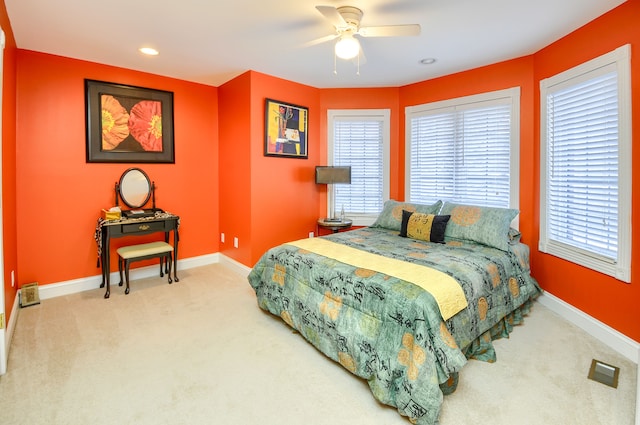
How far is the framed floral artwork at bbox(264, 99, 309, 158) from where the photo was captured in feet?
13.3

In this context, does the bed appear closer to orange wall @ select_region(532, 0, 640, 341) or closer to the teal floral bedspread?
the teal floral bedspread

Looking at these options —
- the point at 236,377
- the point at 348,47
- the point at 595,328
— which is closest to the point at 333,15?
the point at 348,47

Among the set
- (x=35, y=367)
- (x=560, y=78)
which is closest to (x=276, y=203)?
(x=35, y=367)

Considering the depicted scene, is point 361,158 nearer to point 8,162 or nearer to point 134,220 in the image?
point 134,220

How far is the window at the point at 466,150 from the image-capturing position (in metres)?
3.59

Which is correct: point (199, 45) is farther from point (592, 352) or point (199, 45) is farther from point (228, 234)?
point (592, 352)

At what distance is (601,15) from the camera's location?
2549 millimetres

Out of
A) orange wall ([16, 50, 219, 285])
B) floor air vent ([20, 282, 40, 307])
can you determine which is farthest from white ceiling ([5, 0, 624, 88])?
floor air vent ([20, 282, 40, 307])

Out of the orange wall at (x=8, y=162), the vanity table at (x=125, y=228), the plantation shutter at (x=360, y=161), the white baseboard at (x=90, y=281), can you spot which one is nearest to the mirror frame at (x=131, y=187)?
the vanity table at (x=125, y=228)

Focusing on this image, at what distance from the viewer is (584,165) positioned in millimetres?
2727

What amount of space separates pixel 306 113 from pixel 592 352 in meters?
3.85

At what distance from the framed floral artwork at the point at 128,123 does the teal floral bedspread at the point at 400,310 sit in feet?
7.25

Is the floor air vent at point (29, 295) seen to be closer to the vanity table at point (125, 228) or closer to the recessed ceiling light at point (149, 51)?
the vanity table at point (125, 228)

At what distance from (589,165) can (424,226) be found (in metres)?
1.42
